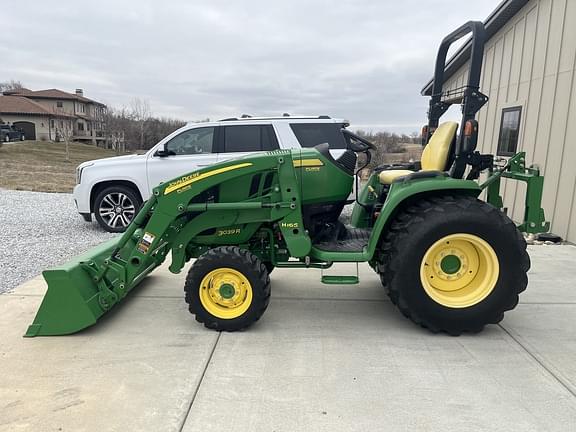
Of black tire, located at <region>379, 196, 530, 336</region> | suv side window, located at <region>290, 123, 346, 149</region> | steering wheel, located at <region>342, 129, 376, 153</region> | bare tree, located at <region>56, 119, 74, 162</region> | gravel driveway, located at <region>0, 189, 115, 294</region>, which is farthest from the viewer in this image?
bare tree, located at <region>56, 119, 74, 162</region>

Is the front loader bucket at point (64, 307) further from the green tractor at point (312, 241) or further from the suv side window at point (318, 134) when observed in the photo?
the suv side window at point (318, 134)

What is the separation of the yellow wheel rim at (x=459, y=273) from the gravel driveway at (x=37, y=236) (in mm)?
4233

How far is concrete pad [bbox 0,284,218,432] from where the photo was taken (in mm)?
2473

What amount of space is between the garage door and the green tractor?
54.8 meters

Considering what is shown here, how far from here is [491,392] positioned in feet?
8.91

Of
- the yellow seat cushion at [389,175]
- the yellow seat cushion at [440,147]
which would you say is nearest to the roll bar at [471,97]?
the yellow seat cushion at [440,147]

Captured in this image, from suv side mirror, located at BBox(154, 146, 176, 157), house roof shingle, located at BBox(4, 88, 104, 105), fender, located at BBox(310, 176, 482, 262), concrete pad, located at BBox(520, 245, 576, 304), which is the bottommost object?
concrete pad, located at BBox(520, 245, 576, 304)

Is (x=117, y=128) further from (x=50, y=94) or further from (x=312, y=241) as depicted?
(x=312, y=241)

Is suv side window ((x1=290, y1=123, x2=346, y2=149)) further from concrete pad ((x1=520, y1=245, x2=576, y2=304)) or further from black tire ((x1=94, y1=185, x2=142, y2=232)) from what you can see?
concrete pad ((x1=520, y1=245, x2=576, y2=304))

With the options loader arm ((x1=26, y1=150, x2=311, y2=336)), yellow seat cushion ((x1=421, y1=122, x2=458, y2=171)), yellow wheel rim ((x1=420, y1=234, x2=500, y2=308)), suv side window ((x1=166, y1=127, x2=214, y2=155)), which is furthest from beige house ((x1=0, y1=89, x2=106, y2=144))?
yellow wheel rim ((x1=420, y1=234, x2=500, y2=308))

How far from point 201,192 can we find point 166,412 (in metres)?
1.68

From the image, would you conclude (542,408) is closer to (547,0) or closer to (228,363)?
(228,363)

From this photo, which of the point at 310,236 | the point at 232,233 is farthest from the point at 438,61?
the point at 232,233

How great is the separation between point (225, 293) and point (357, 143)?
5.81 feet
